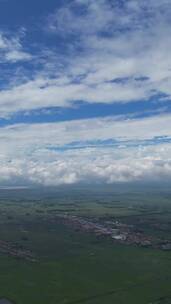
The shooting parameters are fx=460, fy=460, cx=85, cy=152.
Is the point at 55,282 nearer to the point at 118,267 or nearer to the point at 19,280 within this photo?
the point at 19,280

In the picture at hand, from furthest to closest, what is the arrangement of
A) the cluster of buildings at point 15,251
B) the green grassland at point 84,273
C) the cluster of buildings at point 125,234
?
the cluster of buildings at point 125,234, the cluster of buildings at point 15,251, the green grassland at point 84,273

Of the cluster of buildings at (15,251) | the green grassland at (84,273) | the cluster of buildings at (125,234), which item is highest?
the cluster of buildings at (125,234)

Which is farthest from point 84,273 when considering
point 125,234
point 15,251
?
point 125,234

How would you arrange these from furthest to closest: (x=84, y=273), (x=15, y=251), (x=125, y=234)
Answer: (x=125, y=234) → (x=15, y=251) → (x=84, y=273)

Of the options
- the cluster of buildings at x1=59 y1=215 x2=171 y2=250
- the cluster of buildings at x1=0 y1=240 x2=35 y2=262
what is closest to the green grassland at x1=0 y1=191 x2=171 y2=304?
the cluster of buildings at x1=0 y1=240 x2=35 y2=262

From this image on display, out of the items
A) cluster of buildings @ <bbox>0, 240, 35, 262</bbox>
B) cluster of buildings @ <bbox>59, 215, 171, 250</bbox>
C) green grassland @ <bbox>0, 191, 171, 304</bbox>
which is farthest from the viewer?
cluster of buildings @ <bbox>59, 215, 171, 250</bbox>

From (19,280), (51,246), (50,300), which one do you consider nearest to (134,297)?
(50,300)

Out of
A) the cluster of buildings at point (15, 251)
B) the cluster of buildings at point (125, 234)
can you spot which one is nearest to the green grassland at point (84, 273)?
the cluster of buildings at point (15, 251)

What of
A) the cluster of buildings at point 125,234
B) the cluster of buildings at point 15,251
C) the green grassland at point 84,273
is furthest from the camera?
the cluster of buildings at point 125,234

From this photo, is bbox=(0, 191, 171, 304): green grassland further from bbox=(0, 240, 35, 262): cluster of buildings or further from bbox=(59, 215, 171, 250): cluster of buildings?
bbox=(59, 215, 171, 250): cluster of buildings

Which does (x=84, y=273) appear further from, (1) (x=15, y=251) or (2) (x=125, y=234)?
(2) (x=125, y=234)

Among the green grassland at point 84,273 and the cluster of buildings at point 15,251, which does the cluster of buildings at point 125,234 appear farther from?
the cluster of buildings at point 15,251
